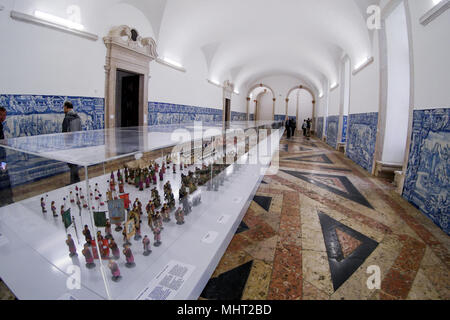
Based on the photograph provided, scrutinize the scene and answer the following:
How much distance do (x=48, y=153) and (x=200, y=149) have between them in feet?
4.74

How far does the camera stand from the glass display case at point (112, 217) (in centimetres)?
135

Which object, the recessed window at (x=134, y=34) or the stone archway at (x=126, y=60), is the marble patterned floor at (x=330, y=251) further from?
the recessed window at (x=134, y=34)

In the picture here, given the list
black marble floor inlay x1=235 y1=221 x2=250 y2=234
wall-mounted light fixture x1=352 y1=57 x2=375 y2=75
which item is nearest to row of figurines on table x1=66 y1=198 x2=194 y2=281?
black marble floor inlay x1=235 y1=221 x2=250 y2=234

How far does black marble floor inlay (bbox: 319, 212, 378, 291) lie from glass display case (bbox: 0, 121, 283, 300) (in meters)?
0.93

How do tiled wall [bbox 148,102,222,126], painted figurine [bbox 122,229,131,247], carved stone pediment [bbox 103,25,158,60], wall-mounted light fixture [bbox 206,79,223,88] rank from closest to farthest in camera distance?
painted figurine [bbox 122,229,131,247] → carved stone pediment [bbox 103,25,158,60] → tiled wall [bbox 148,102,222,126] → wall-mounted light fixture [bbox 206,79,223,88]

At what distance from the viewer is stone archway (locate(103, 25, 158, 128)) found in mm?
5543

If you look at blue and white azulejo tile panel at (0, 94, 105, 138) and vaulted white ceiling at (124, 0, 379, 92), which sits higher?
vaulted white ceiling at (124, 0, 379, 92)

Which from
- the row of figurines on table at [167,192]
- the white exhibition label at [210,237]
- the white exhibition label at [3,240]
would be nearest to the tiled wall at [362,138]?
the row of figurines on table at [167,192]

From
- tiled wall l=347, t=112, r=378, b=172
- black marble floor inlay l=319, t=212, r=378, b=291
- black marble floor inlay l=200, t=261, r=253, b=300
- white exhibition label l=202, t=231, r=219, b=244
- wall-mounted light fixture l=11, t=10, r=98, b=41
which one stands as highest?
wall-mounted light fixture l=11, t=10, r=98, b=41

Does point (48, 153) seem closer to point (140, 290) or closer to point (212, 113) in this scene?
point (140, 290)

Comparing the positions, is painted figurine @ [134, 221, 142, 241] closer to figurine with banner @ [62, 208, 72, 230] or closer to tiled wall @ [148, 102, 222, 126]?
figurine with banner @ [62, 208, 72, 230]

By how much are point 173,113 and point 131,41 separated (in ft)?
9.74

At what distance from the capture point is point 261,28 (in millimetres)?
9023
